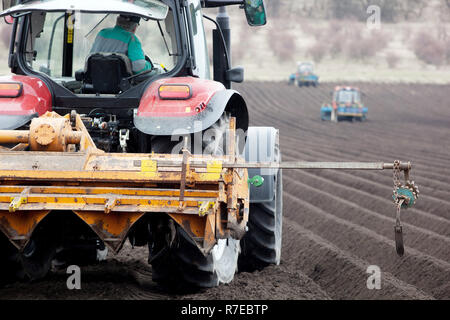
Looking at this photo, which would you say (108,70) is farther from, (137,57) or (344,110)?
(344,110)

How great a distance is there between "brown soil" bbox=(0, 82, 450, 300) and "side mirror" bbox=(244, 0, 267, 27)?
1.99 m

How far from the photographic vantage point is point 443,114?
1195 inches

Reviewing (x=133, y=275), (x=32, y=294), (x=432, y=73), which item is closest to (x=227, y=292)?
(x=133, y=275)

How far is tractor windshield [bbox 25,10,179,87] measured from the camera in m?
5.99

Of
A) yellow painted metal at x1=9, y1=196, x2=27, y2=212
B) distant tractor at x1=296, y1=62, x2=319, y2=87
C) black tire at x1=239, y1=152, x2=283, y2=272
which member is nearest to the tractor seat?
yellow painted metal at x1=9, y1=196, x2=27, y2=212

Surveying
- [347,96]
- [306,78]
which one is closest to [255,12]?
[347,96]

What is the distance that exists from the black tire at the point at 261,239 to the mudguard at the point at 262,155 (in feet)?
0.75

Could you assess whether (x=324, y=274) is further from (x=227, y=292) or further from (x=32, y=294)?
(x=32, y=294)

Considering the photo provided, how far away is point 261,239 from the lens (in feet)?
22.9

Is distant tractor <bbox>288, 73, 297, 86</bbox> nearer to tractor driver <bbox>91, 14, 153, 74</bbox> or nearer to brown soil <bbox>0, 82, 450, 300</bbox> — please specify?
brown soil <bbox>0, 82, 450, 300</bbox>

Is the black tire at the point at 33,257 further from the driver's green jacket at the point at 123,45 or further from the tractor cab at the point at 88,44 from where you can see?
the driver's green jacket at the point at 123,45

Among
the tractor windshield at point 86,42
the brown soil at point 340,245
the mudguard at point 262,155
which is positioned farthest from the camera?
the mudguard at point 262,155

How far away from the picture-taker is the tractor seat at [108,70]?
18.7 feet

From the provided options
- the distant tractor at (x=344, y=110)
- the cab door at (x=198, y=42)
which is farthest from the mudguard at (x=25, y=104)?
the distant tractor at (x=344, y=110)
